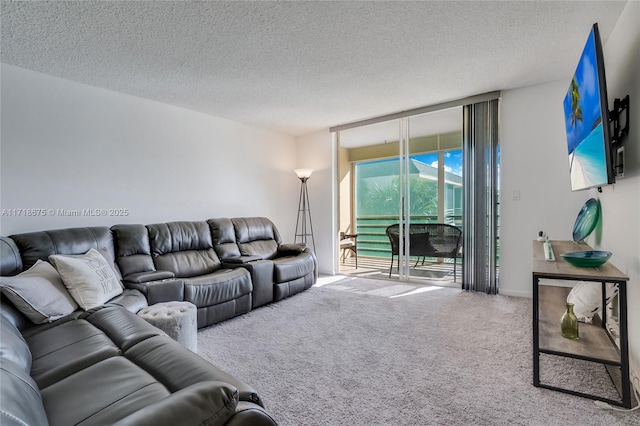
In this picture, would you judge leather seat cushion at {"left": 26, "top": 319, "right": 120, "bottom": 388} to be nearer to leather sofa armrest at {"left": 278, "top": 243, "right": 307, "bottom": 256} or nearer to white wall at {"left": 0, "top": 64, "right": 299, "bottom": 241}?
white wall at {"left": 0, "top": 64, "right": 299, "bottom": 241}

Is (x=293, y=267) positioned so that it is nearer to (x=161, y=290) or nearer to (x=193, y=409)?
(x=161, y=290)

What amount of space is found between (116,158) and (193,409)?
11.2ft

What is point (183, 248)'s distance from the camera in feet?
11.3

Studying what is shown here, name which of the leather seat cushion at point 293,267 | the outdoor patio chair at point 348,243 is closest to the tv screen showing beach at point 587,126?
the leather seat cushion at point 293,267

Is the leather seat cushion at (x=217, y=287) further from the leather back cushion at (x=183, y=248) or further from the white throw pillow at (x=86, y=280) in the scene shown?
the white throw pillow at (x=86, y=280)

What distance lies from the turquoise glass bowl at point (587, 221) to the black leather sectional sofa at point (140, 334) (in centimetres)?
279

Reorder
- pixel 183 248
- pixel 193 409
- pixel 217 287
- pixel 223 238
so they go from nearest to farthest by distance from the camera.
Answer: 1. pixel 193 409
2. pixel 217 287
3. pixel 183 248
4. pixel 223 238

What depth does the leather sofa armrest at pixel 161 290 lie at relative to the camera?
2.49 metres

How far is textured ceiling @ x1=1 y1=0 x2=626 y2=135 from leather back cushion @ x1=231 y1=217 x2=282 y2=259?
5.34 ft

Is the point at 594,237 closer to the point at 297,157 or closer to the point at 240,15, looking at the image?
the point at 240,15

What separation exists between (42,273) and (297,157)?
4080 millimetres

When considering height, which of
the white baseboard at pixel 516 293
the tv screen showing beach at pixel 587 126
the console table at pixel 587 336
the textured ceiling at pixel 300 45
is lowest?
the white baseboard at pixel 516 293

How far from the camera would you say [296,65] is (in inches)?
111

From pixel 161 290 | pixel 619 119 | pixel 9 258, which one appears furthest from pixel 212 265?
pixel 619 119
